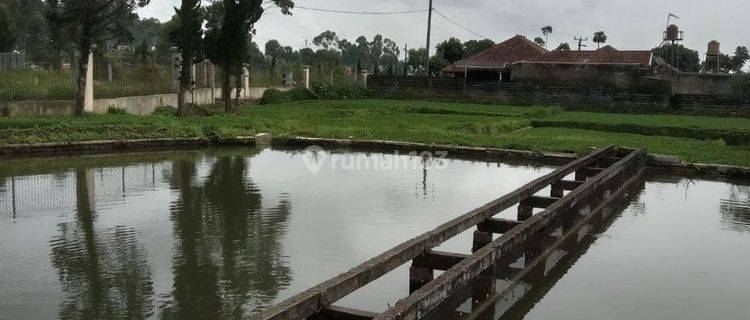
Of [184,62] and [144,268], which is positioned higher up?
[184,62]

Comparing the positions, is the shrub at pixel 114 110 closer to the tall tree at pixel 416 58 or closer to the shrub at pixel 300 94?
the shrub at pixel 300 94

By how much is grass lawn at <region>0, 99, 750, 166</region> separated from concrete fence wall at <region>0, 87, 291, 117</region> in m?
1.26

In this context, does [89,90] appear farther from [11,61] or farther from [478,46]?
[478,46]

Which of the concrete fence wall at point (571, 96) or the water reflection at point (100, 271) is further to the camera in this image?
the concrete fence wall at point (571, 96)

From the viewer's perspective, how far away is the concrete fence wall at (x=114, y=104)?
1630cm

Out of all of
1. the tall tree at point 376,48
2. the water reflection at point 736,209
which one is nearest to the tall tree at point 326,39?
the tall tree at point 376,48

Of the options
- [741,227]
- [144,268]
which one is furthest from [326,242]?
[741,227]

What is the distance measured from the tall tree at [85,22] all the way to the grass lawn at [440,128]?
4.74 feet

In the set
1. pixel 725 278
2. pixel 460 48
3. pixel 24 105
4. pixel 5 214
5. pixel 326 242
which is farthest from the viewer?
pixel 460 48

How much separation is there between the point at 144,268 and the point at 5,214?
328cm

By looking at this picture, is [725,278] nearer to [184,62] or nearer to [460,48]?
[184,62]

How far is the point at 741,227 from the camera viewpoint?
9.20 metres

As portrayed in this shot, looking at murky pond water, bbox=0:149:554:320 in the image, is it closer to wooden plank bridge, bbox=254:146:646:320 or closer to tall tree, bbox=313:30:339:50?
wooden plank bridge, bbox=254:146:646:320

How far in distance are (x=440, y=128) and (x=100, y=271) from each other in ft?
45.4
